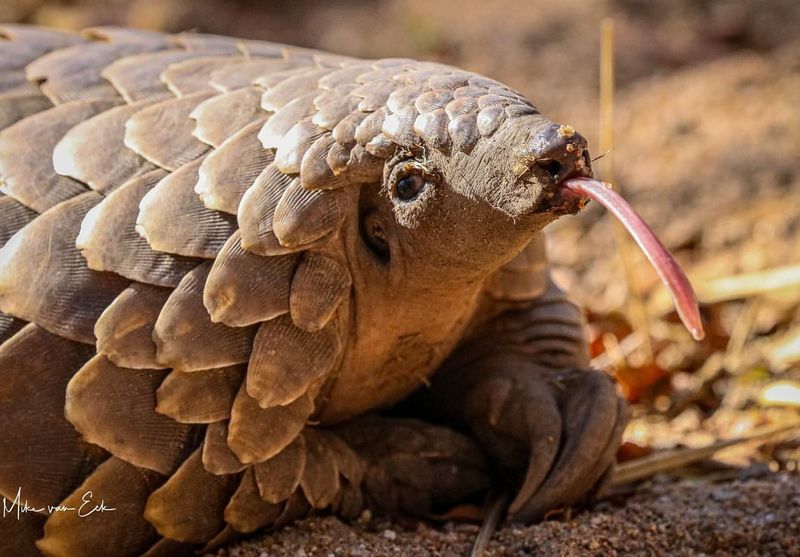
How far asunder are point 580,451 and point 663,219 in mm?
2084

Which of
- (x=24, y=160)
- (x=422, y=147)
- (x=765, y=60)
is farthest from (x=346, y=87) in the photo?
(x=765, y=60)

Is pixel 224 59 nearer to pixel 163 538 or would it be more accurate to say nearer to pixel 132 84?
pixel 132 84

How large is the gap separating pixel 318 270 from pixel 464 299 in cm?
34

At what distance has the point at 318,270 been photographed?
1974 millimetres

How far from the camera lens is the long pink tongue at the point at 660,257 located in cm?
154

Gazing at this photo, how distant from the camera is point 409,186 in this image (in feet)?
6.29

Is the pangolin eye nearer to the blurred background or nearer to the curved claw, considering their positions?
the curved claw

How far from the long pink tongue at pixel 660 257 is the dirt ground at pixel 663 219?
0.68m

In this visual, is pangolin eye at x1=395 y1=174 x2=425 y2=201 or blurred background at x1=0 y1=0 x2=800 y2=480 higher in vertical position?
pangolin eye at x1=395 y1=174 x2=425 y2=201

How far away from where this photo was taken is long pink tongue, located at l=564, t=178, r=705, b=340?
5.06ft
